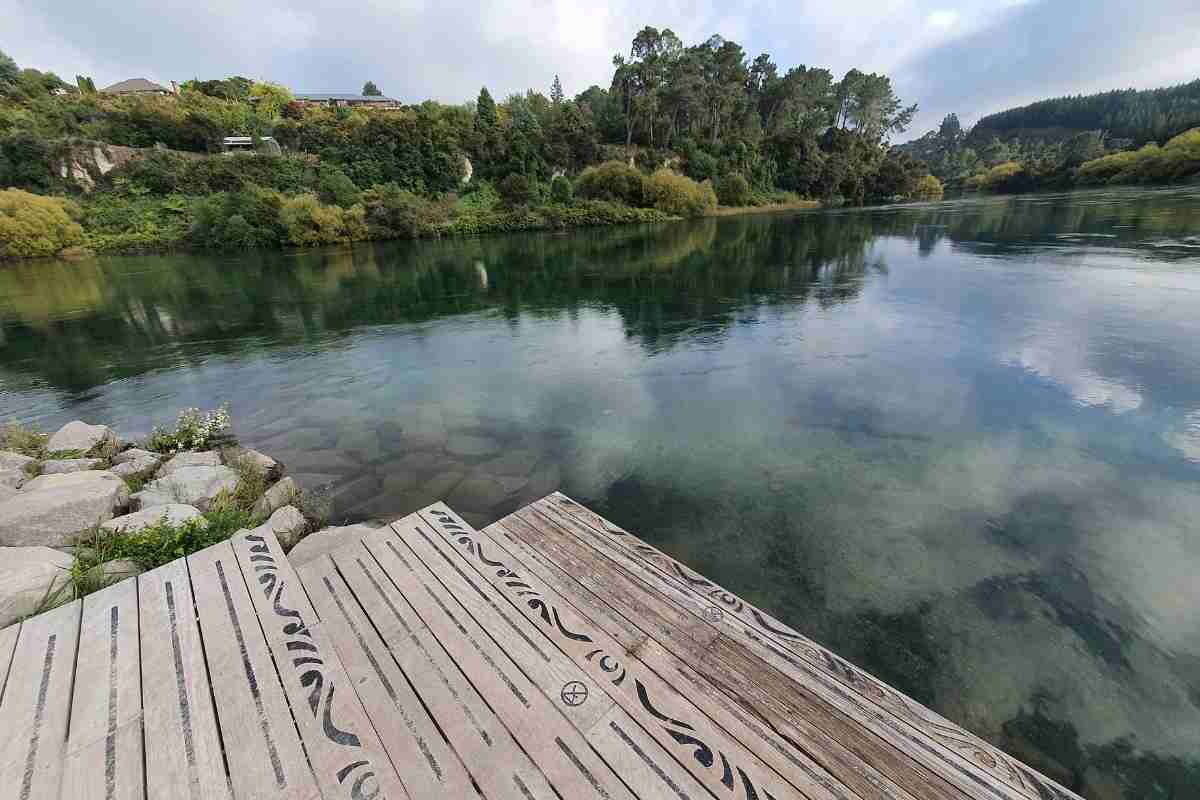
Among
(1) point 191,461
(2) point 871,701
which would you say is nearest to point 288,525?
(1) point 191,461

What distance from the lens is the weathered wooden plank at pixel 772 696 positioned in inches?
98.1

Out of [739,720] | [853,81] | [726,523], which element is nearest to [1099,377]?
[726,523]

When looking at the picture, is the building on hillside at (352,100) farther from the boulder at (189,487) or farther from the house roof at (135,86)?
the boulder at (189,487)

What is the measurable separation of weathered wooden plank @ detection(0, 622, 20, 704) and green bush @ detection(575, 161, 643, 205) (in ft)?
178

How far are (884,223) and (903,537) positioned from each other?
43.2 meters

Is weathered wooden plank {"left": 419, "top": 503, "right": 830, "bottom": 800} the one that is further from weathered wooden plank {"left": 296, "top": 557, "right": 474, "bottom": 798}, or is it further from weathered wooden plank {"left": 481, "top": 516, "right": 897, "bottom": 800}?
weathered wooden plank {"left": 296, "top": 557, "right": 474, "bottom": 798}

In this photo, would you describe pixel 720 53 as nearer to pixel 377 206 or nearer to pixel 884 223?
pixel 884 223

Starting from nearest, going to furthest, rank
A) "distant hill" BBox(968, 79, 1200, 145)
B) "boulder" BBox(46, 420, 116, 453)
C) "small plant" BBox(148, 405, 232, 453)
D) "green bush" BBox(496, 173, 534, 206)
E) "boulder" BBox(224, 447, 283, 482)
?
"boulder" BBox(224, 447, 283, 482) → "boulder" BBox(46, 420, 116, 453) → "small plant" BBox(148, 405, 232, 453) → "green bush" BBox(496, 173, 534, 206) → "distant hill" BBox(968, 79, 1200, 145)

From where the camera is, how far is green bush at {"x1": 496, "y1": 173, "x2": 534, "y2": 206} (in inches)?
1993

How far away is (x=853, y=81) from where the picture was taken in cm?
7875

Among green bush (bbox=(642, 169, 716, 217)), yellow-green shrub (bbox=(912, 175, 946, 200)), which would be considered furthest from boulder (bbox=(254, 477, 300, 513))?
yellow-green shrub (bbox=(912, 175, 946, 200))

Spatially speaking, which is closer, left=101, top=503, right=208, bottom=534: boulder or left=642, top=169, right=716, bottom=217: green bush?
left=101, top=503, right=208, bottom=534: boulder

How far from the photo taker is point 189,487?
226 inches

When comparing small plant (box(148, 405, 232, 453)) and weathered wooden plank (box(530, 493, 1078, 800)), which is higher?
small plant (box(148, 405, 232, 453))
